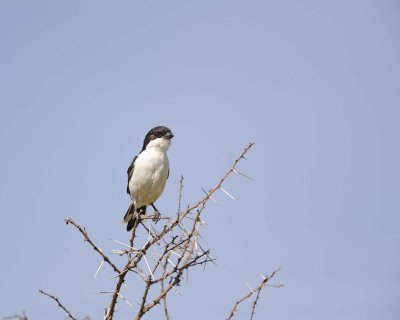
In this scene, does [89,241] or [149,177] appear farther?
[149,177]

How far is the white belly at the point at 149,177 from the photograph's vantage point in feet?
27.8

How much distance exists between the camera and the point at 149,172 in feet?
27.8

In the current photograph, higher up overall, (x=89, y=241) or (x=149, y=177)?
(x=149, y=177)

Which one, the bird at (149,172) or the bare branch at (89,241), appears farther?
the bird at (149,172)

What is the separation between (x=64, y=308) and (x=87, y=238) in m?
0.64

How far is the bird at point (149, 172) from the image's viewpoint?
27.8ft

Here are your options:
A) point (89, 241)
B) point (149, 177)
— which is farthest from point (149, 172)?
point (89, 241)

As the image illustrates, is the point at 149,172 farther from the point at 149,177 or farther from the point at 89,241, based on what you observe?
the point at 89,241

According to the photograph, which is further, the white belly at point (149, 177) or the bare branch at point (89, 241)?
the white belly at point (149, 177)

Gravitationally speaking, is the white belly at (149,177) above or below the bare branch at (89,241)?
above

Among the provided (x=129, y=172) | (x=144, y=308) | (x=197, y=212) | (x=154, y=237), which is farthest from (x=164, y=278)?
(x=129, y=172)

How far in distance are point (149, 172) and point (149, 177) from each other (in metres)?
0.08

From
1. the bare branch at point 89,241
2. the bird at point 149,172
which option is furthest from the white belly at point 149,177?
the bare branch at point 89,241

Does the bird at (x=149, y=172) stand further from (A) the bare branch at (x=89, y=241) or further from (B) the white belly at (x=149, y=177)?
(A) the bare branch at (x=89, y=241)
